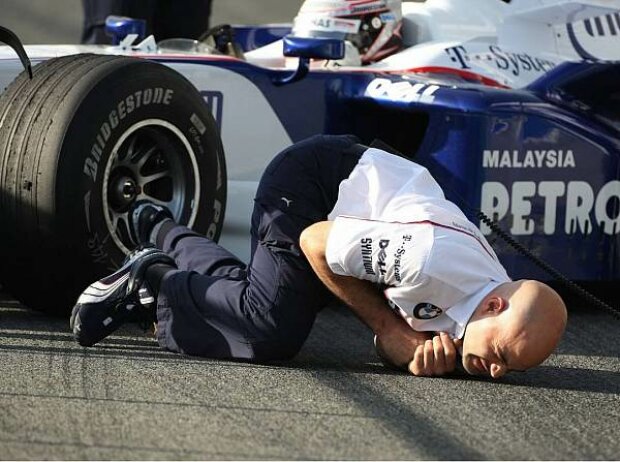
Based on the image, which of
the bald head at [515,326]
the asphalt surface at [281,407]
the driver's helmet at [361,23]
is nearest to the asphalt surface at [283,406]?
the asphalt surface at [281,407]

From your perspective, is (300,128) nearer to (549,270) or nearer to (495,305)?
(549,270)

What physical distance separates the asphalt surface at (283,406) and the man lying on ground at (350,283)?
0.30ft

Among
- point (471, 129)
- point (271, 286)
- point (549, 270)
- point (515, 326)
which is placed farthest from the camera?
point (471, 129)

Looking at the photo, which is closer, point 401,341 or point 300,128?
point 401,341

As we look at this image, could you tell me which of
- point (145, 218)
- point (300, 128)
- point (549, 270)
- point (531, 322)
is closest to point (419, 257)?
point (531, 322)

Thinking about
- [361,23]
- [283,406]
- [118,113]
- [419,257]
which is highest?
[361,23]

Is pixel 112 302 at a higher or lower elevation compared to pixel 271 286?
lower

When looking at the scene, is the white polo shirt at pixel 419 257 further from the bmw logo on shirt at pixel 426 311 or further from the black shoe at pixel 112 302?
the black shoe at pixel 112 302

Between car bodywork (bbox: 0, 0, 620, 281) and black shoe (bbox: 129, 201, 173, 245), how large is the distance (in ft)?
2.14

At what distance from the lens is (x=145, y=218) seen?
14.6ft

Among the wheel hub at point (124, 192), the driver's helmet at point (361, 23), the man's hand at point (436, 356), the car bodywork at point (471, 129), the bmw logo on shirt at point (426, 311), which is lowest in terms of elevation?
the man's hand at point (436, 356)

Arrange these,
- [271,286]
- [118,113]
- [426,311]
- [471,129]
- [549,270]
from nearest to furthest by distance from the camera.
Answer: [426,311], [271,286], [549,270], [118,113], [471,129]

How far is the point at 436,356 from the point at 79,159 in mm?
1328

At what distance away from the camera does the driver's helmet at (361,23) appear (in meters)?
5.79
